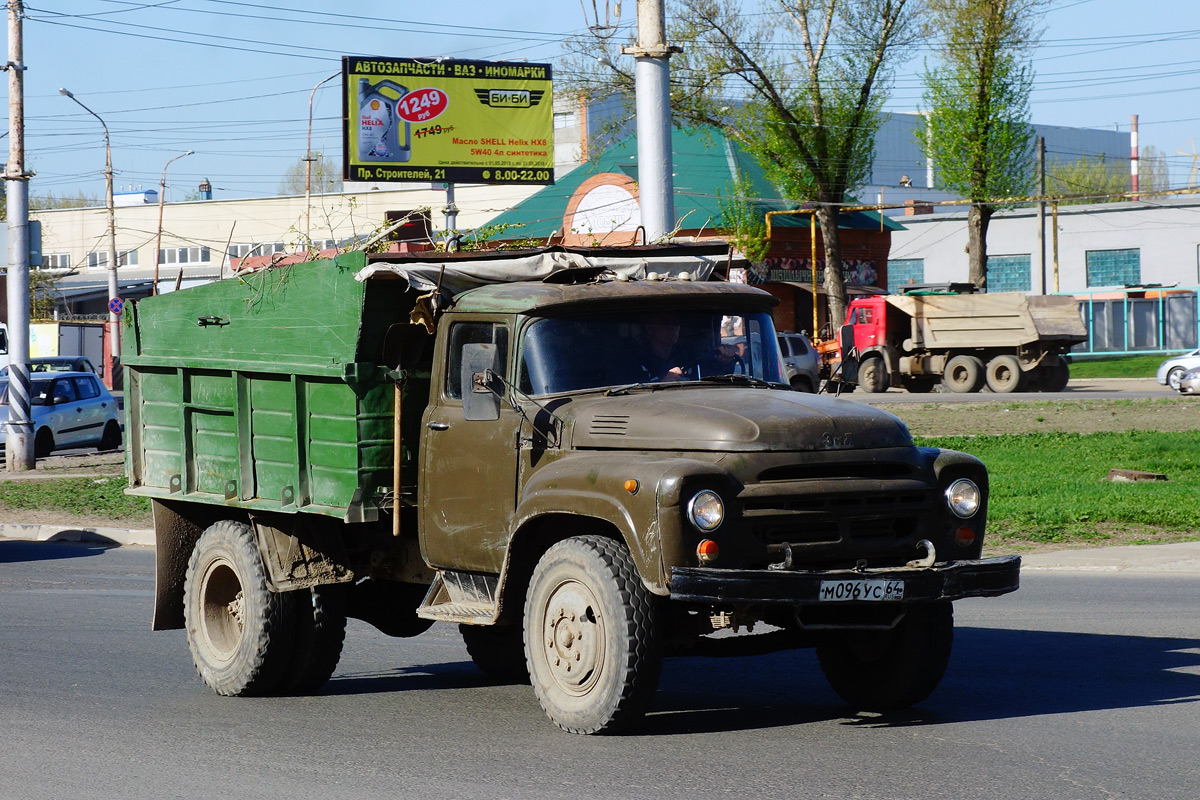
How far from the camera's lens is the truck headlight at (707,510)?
6262 mm

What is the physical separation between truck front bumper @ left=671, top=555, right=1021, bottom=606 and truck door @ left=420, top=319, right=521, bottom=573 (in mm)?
1335

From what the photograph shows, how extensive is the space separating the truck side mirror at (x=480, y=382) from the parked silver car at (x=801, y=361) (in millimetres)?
25995

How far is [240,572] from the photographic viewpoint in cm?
854

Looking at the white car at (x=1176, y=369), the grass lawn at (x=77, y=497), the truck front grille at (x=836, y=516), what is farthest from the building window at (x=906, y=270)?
the truck front grille at (x=836, y=516)

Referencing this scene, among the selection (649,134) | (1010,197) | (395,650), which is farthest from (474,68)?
(395,650)

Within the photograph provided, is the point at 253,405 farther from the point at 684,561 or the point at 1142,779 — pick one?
the point at 1142,779

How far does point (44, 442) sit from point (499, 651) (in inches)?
846

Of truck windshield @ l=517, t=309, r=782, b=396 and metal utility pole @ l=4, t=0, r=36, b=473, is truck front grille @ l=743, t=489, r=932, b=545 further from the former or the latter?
metal utility pole @ l=4, t=0, r=36, b=473

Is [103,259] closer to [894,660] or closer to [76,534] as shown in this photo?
[76,534]

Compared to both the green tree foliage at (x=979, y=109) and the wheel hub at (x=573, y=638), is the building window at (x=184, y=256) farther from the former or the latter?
the wheel hub at (x=573, y=638)

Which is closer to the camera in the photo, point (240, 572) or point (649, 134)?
point (240, 572)

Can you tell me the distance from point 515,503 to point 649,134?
9.52 meters

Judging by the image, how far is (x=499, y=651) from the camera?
8.84m

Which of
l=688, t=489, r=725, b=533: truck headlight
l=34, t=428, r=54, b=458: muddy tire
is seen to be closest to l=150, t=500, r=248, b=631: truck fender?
l=688, t=489, r=725, b=533: truck headlight
